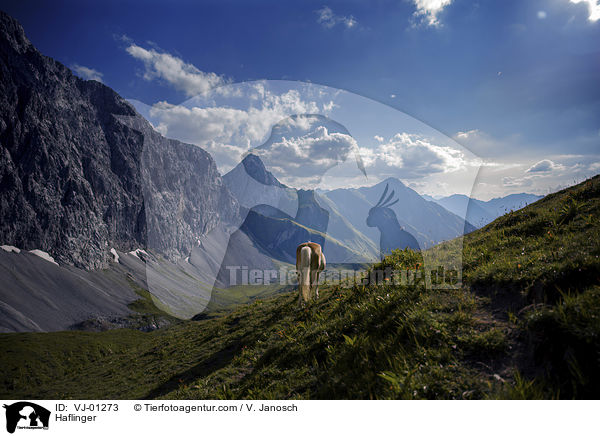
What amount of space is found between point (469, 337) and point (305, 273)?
8.27 meters

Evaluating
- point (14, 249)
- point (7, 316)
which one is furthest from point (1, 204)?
point (7, 316)

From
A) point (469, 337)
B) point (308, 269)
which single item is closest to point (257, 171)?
point (308, 269)

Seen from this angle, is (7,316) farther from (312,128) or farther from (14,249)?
(312,128)

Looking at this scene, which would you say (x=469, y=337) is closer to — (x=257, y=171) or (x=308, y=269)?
(x=308, y=269)

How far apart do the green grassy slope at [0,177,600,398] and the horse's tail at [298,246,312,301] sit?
1.86 metres

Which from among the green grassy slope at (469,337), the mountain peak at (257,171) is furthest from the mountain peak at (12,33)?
the green grassy slope at (469,337)

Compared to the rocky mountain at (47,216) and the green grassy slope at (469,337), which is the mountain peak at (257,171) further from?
the rocky mountain at (47,216)

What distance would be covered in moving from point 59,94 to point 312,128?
279050 millimetres

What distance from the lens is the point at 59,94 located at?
195875 mm
